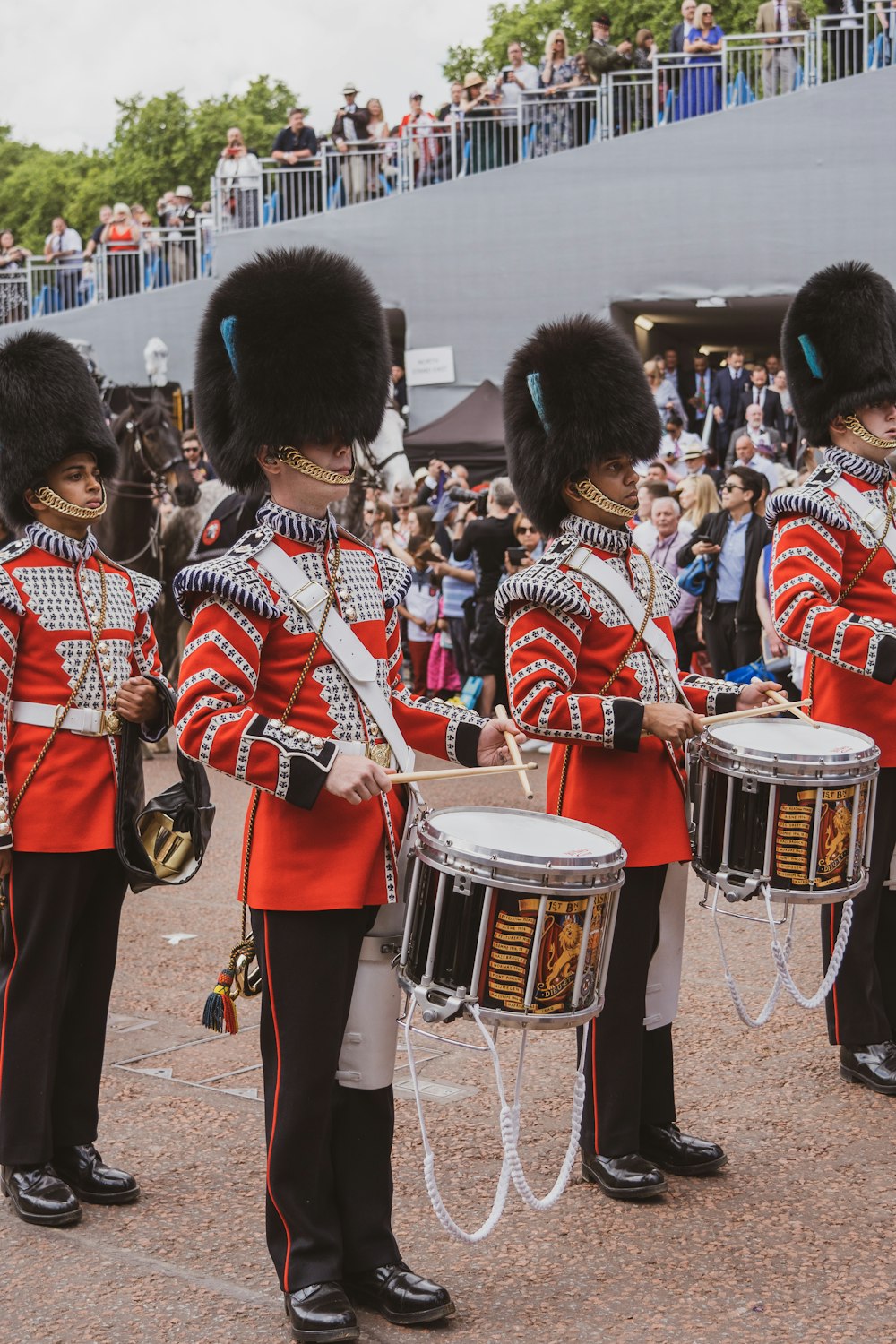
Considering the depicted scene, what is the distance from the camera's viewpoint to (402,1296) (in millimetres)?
3252

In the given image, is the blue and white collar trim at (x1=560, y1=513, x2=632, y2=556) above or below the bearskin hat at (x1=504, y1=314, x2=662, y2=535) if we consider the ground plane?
below

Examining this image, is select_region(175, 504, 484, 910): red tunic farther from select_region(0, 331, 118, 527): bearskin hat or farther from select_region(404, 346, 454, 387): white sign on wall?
select_region(404, 346, 454, 387): white sign on wall

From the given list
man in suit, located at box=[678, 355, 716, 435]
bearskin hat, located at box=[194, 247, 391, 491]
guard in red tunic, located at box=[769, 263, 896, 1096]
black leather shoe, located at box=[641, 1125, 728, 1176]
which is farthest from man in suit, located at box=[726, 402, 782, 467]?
bearskin hat, located at box=[194, 247, 391, 491]

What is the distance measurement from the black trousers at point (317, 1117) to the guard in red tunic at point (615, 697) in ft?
2.52

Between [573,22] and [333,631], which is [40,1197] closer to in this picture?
[333,631]

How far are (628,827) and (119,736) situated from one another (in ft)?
4.11

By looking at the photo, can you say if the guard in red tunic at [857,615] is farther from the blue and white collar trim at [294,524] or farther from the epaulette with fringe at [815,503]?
the blue and white collar trim at [294,524]

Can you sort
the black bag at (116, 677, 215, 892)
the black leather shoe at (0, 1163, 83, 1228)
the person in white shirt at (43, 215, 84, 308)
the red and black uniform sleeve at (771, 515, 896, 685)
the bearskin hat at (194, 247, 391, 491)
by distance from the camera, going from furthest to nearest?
the person in white shirt at (43, 215, 84, 308)
the red and black uniform sleeve at (771, 515, 896, 685)
the black bag at (116, 677, 215, 892)
the black leather shoe at (0, 1163, 83, 1228)
the bearskin hat at (194, 247, 391, 491)

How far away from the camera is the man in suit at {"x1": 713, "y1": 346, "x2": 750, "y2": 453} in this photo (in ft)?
50.2

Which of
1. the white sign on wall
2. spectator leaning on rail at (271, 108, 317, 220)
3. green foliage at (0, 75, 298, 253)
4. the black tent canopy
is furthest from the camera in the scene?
green foliage at (0, 75, 298, 253)

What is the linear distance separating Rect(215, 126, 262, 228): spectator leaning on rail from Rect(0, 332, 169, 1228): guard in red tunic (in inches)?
671

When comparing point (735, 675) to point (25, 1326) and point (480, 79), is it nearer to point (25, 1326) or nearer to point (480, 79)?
point (25, 1326)

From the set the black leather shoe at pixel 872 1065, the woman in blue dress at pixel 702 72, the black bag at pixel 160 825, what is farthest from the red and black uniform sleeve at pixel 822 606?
the woman in blue dress at pixel 702 72

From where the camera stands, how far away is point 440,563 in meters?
11.7
